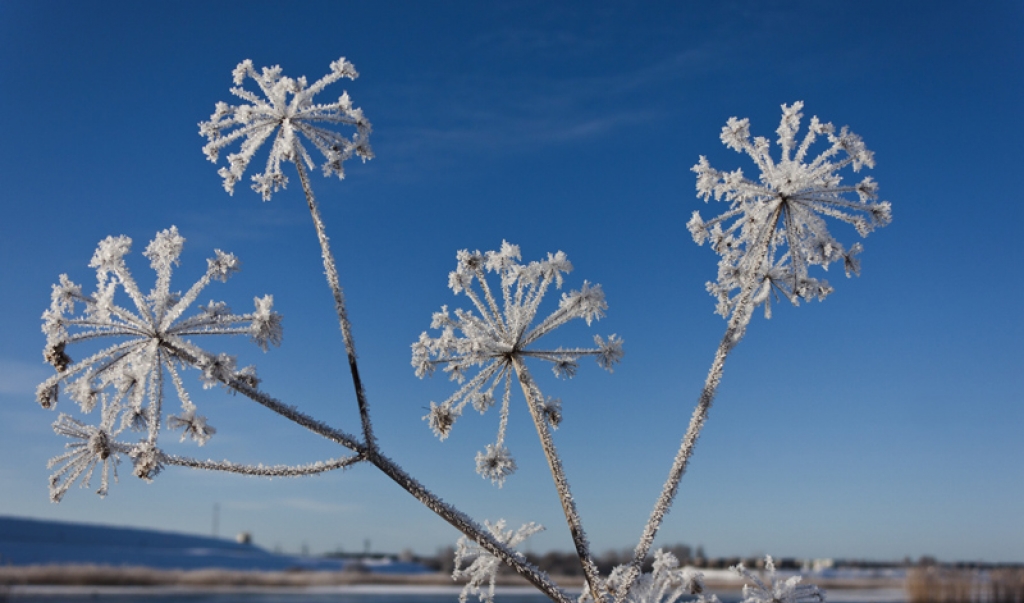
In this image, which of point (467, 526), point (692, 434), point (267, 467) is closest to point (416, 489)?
point (467, 526)

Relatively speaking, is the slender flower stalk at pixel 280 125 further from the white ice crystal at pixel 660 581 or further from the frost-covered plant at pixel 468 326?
the white ice crystal at pixel 660 581

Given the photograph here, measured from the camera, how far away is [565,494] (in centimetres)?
200

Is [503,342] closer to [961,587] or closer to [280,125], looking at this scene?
[280,125]

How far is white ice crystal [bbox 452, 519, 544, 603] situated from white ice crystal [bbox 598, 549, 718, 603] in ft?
1.19

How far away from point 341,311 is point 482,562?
963 millimetres

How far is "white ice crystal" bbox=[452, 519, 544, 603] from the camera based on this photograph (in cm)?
226

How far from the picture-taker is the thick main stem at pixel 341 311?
5.93 feet

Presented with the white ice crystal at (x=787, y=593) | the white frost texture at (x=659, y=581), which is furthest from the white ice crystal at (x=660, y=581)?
the white ice crystal at (x=787, y=593)

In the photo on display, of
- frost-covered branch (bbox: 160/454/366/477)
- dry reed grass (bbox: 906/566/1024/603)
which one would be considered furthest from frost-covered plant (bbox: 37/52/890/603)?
dry reed grass (bbox: 906/566/1024/603)

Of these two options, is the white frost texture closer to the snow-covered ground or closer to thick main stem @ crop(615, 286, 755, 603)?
thick main stem @ crop(615, 286, 755, 603)

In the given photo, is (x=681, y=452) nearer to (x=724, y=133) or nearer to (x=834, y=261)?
(x=834, y=261)

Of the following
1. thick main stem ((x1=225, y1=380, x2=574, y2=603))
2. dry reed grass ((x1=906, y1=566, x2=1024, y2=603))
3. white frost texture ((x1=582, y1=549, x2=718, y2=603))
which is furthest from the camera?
dry reed grass ((x1=906, y1=566, x2=1024, y2=603))

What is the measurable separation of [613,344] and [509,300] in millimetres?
378

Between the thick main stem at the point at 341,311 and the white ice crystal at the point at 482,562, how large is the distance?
677mm
